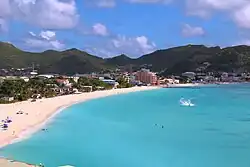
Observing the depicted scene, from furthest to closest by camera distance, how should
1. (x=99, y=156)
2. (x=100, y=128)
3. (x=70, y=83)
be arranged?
(x=70, y=83) → (x=100, y=128) → (x=99, y=156)

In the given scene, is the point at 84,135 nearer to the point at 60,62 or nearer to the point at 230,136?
the point at 230,136

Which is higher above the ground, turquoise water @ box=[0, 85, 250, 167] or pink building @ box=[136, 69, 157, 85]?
pink building @ box=[136, 69, 157, 85]

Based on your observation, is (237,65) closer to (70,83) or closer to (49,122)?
(70,83)

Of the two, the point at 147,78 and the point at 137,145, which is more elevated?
the point at 147,78

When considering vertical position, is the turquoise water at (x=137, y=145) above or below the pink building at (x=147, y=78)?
below

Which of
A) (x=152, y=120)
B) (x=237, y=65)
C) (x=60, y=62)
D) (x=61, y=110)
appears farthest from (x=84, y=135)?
(x=60, y=62)

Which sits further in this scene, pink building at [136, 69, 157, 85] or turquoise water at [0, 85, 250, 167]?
pink building at [136, 69, 157, 85]

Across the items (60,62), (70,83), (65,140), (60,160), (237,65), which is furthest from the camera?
(60,62)

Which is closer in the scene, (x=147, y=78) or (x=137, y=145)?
(x=137, y=145)

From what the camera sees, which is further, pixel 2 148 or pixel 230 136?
pixel 230 136

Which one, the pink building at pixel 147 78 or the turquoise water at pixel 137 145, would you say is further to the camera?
the pink building at pixel 147 78
